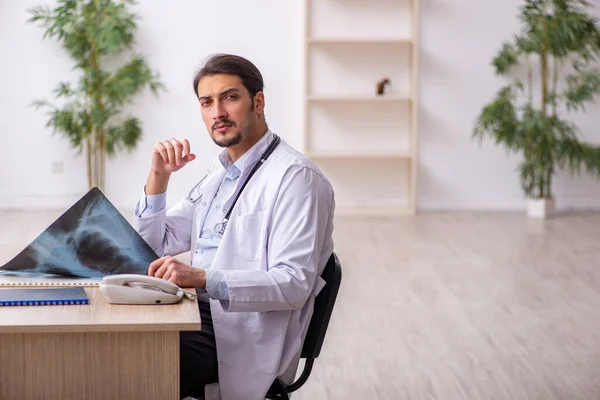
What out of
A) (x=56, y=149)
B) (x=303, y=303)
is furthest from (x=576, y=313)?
(x=56, y=149)

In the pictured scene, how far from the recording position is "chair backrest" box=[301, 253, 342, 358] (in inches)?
96.4

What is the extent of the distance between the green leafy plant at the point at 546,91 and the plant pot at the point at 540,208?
0.21 feet

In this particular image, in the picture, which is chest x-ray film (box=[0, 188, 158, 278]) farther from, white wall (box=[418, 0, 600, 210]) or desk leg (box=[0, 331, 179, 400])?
white wall (box=[418, 0, 600, 210])

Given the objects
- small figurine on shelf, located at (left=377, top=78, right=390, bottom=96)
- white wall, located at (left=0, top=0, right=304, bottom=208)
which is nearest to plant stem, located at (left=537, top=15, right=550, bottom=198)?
small figurine on shelf, located at (left=377, top=78, right=390, bottom=96)

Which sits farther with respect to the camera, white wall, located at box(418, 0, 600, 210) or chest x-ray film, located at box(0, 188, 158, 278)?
white wall, located at box(418, 0, 600, 210)

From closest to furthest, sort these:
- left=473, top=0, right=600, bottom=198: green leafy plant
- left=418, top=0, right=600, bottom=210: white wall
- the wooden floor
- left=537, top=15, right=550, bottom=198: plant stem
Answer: the wooden floor
left=473, top=0, right=600, bottom=198: green leafy plant
left=537, top=15, right=550, bottom=198: plant stem
left=418, top=0, right=600, bottom=210: white wall

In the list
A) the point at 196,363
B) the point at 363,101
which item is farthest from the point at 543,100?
the point at 196,363

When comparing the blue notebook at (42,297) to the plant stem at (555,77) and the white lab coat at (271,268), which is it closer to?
the white lab coat at (271,268)

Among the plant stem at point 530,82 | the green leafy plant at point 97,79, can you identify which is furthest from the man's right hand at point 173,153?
the plant stem at point 530,82

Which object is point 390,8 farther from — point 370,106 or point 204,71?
point 204,71

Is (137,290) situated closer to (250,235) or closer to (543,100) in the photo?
(250,235)

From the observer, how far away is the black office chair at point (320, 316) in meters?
2.45

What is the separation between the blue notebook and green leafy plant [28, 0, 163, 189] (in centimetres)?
562

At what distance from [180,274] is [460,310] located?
9.95ft
